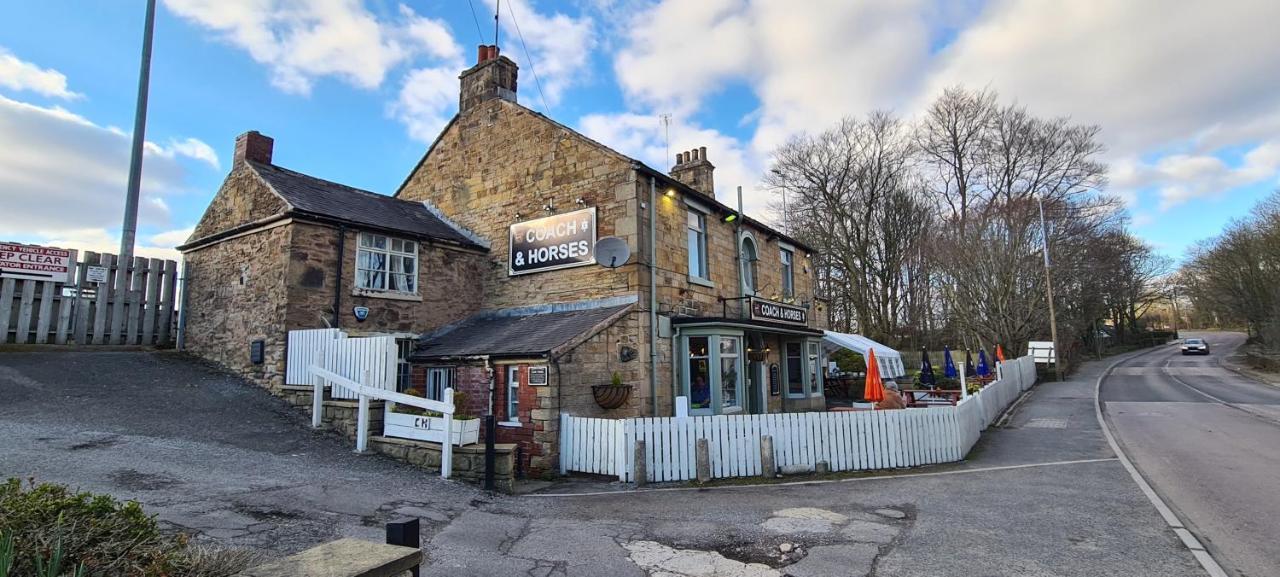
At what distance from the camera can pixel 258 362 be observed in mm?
12406

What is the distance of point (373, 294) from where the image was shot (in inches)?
531

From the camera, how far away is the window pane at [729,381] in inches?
563

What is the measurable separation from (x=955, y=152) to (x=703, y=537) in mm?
36292

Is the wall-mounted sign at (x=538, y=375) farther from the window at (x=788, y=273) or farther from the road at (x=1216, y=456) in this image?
the window at (x=788, y=273)

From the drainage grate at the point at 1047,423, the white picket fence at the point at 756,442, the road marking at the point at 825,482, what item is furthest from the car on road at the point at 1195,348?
the white picket fence at the point at 756,442

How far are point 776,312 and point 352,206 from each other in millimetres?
11374

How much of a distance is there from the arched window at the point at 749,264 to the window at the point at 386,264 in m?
9.24

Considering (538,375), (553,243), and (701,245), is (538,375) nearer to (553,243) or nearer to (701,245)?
(553,243)

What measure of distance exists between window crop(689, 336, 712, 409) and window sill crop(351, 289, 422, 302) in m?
6.76

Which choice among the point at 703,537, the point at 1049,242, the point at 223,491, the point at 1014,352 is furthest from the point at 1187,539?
the point at 1049,242

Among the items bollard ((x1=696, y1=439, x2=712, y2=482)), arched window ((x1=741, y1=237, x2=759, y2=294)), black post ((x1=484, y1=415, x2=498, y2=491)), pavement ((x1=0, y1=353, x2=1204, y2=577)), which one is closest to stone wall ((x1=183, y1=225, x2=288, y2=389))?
pavement ((x1=0, y1=353, x2=1204, y2=577))

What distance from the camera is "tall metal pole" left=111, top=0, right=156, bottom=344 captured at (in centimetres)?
1373

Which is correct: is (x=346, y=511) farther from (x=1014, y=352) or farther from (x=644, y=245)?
Result: (x=1014, y=352)

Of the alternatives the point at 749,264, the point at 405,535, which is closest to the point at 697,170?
the point at 749,264
